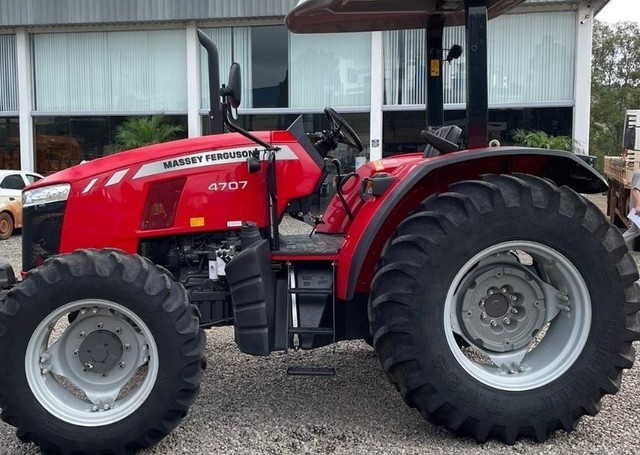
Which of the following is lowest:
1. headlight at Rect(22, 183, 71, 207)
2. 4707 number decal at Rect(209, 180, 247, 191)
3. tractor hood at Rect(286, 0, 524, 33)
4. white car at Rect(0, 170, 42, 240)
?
white car at Rect(0, 170, 42, 240)

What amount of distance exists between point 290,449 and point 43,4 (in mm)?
18806

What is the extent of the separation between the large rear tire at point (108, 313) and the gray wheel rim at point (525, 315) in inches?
56.7

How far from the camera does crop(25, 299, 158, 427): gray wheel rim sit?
3.26m

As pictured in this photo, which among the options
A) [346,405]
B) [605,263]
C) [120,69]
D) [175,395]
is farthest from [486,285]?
[120,69]

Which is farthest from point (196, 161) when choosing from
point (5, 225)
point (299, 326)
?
point (5, 225)

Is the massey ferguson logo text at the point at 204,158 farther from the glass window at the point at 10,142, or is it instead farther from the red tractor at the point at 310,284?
the glass window at the point at 10,142

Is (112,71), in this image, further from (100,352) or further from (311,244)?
(100,352)

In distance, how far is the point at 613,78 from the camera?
146 ft

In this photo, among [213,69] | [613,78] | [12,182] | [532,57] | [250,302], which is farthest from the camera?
[613,78]

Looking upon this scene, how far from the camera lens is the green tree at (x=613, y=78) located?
4083 centimetres

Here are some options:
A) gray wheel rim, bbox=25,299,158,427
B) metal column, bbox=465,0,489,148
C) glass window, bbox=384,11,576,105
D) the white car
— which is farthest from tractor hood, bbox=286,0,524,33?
glass window, bbox=384,11,576,105

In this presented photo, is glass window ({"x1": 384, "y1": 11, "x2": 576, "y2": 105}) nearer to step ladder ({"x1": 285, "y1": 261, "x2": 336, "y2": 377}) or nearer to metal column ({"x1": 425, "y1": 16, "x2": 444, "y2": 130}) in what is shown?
metal column ({"x1": 425, "y1": 16, "x2": 444, "y2": 130})

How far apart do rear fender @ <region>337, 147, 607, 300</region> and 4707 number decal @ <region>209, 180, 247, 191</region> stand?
719mm

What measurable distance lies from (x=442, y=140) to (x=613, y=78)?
46.5 m
